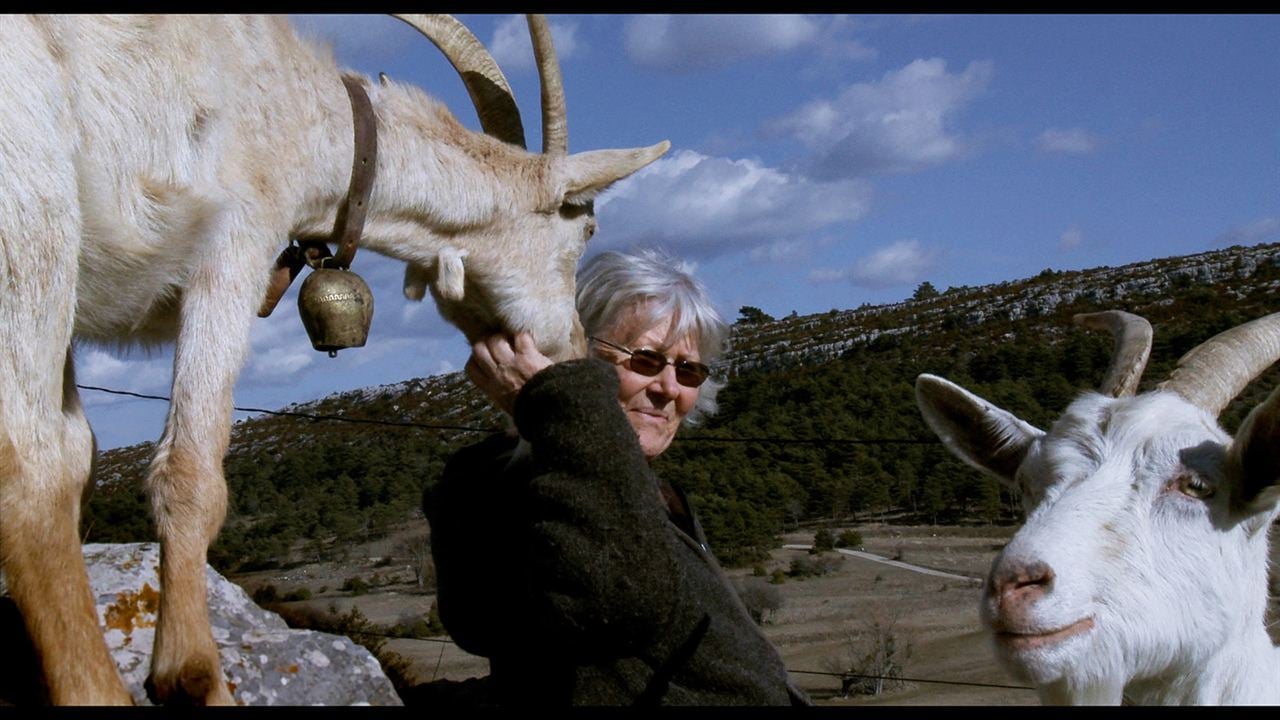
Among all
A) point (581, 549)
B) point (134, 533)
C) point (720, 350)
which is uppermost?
point (720, 350)

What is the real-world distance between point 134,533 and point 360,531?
10496mm

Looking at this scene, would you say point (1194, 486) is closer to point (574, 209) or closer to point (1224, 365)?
point (1224, 365)

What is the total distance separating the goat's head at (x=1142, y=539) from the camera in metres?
2.65

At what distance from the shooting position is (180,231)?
2.87 m

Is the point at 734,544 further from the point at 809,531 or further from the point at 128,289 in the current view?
the point at 128,289

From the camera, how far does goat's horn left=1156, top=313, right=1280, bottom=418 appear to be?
10.6ft

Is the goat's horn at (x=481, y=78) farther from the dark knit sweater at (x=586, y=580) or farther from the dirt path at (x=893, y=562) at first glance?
the dirt path at (x=893, y=562)

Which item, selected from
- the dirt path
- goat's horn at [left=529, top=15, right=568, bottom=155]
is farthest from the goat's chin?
the dirt path

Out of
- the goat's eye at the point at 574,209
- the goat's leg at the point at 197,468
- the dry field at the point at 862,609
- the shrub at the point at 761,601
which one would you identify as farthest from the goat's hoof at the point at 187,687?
the shrub at the point at 761,601

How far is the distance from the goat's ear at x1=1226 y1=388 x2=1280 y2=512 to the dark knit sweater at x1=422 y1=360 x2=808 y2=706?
1.27 meters

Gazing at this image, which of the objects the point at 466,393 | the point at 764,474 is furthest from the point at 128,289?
the point at 764,474

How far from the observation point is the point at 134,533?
38.5ft

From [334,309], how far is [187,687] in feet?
3.92

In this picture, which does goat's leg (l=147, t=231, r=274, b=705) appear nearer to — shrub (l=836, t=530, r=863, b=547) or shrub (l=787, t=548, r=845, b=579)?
shrub (l=787, t=548, r=845, b=579)
